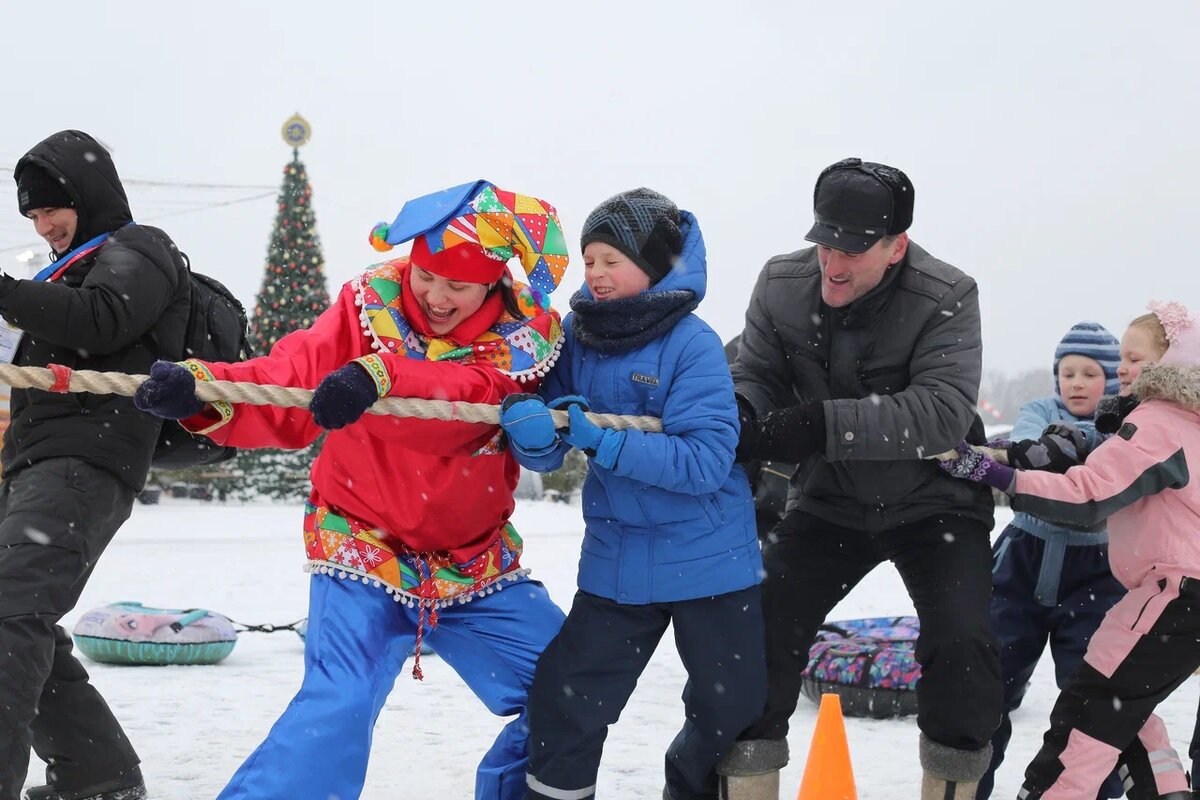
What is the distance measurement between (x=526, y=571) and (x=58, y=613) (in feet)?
3.96

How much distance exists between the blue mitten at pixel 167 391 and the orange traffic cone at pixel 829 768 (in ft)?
6.71

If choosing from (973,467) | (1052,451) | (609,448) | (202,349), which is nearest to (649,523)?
(609,448)

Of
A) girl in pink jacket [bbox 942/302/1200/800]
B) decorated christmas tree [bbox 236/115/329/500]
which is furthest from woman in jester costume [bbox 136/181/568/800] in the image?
decorated christmas tree [bbox 236/115/329/500]

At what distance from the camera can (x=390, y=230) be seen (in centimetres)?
295

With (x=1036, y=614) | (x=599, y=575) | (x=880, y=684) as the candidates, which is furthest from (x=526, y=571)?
Result: (x=880, y=684)

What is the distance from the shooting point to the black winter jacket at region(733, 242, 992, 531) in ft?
10.3

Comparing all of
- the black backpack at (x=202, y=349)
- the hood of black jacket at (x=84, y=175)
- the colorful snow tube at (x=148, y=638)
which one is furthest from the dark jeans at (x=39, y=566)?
the colorful snow tube at (x=148, y=638)

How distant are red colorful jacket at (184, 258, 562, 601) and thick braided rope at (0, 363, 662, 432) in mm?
96

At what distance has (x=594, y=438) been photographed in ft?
9.16

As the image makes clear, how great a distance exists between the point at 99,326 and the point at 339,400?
0.90 m

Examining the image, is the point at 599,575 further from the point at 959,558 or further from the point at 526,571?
the point at 959,558

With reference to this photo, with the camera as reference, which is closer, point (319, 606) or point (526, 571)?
point (319, 606)

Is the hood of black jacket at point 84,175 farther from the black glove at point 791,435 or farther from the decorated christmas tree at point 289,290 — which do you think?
the decorated christmas tree at point 289,290

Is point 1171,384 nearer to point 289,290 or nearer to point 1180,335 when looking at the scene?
point 1180,335
